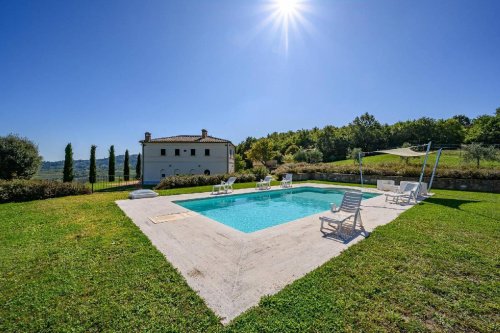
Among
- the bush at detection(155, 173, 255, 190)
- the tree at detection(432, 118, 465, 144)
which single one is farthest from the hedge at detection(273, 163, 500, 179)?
the tree at detection(432, 118, 465, 144)

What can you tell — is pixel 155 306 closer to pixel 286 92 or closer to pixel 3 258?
pixel 3 258

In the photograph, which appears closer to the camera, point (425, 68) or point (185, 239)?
point (185, 239)

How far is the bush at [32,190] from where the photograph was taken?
10594mm

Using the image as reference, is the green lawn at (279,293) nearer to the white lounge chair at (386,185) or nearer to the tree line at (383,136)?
the white lounge chair at (386,185)

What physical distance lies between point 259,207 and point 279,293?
8374 mm

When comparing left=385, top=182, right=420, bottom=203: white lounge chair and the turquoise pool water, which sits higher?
left=385, top=182, right=420, bottom=203: white lounge chair

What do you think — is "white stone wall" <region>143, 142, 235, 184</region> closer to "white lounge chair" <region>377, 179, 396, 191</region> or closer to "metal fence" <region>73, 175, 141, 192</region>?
"metal fence" <region>73, 175, 141, 192</region>

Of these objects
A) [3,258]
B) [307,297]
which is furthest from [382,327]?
[3,258]

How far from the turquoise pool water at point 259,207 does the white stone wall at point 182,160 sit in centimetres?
1324

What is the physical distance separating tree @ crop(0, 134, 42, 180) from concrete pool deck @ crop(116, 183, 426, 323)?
22.8m

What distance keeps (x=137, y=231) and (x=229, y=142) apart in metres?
22.0

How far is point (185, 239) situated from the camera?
5.37 m

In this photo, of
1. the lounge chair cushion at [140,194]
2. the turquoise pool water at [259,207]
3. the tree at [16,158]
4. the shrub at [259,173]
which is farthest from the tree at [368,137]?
the tree at [16,158]

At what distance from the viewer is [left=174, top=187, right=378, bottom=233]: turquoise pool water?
884 centimetres
